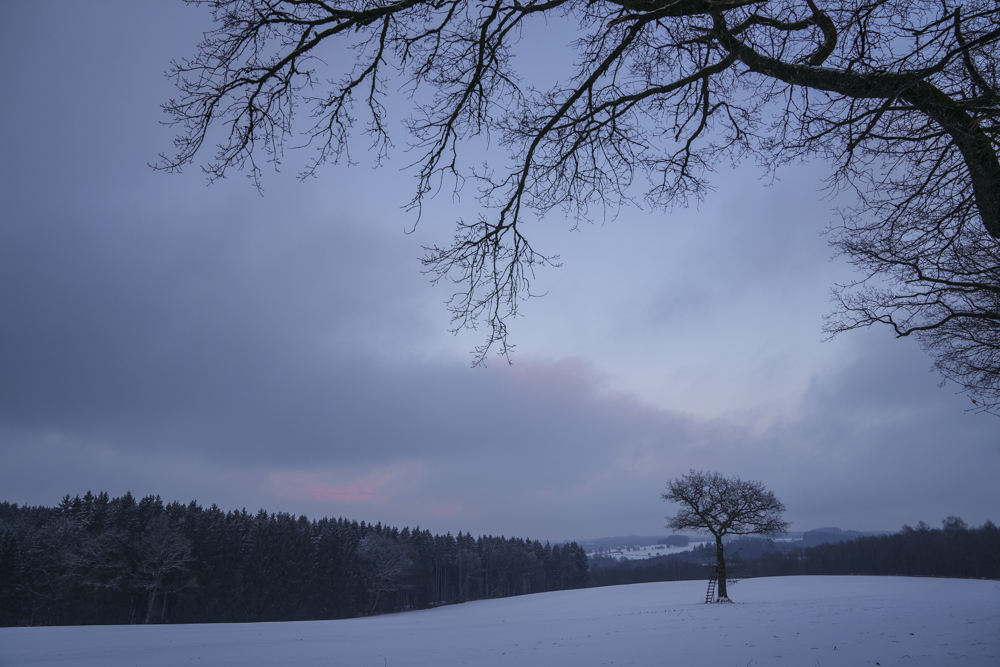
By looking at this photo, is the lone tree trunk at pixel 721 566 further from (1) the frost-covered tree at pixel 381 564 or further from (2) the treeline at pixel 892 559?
(1) the frost-covered tree at pixel 381 564

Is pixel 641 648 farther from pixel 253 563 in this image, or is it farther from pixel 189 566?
pixel 253 563

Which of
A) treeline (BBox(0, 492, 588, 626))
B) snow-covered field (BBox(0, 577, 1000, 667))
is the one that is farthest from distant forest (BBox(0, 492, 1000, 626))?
snow-covered field (BBox(0, 577, 1000, 667))

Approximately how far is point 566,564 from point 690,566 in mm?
21628

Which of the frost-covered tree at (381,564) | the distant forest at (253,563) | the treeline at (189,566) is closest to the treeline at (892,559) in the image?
the distant forest at (253,563)

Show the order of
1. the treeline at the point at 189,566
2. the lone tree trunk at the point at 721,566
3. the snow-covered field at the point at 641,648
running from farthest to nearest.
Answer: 1. the treeline at the point at 189,566
2. the lone tree trunk at the point at 721,566
3. the snow-covered field at the point at 641,648

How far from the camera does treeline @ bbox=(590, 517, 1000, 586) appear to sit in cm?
6000

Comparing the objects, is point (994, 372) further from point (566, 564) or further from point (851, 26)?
point (566, 564)

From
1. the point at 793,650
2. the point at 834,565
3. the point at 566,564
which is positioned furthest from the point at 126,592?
the point at 834,565

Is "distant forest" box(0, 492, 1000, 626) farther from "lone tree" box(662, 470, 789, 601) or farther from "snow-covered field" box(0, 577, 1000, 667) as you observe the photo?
"snow-covered field" box(0, 577, 1000, 667)

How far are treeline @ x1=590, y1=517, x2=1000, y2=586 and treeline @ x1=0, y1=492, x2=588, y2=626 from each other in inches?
1551

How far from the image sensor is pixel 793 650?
7.44 m

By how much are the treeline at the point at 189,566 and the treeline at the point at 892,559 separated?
39.4 m

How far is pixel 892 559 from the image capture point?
68.6m

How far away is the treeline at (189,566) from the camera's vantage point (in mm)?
36625
